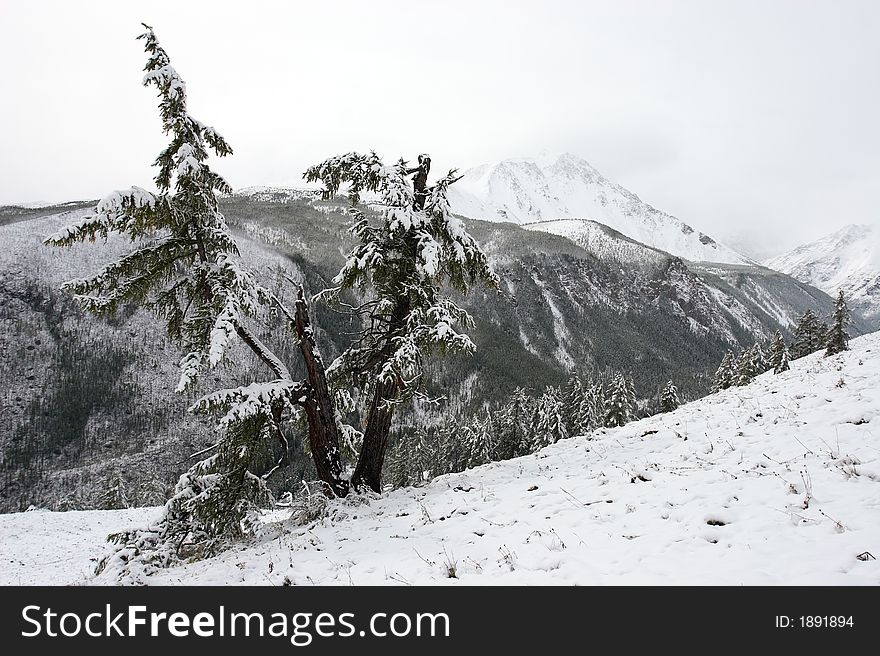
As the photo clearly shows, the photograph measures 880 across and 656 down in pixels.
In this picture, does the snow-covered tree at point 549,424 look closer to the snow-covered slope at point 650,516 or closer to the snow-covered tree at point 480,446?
the snow-covered tree at point 480,446

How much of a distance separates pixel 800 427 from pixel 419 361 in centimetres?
737

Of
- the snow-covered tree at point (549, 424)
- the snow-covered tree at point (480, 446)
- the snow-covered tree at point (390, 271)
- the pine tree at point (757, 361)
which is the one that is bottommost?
the snow-covered tree at point (480, 446)

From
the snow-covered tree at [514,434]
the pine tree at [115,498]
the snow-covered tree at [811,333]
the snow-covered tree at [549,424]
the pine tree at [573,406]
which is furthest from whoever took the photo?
the snow-covered tree at [514,434]

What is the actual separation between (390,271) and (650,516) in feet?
24.3

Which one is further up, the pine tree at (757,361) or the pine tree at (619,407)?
the pine tree at (757,361)

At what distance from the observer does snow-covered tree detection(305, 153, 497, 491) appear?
400 inches

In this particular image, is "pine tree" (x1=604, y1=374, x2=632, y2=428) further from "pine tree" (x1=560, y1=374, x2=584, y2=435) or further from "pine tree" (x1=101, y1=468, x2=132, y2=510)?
"pine tree" (x1=101, y1=468, x2=132, y2=510)

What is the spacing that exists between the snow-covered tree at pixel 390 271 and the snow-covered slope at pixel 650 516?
2371 millimetres

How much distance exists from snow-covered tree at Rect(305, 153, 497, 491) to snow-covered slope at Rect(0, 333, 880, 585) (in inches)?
93.4

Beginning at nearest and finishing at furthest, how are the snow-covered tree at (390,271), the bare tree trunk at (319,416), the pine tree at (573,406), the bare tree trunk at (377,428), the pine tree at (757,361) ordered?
the snow-covered tree at (390,271)
the bare tree trunk at (319,416)
the bare tree trunk at (377,428)
the pine tree at (573,406)
the pine tree at (757,361)

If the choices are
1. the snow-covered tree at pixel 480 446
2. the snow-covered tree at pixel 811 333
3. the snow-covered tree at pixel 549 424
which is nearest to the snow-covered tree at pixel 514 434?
the snow-covered tree at pixel 480 446

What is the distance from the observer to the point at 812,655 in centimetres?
369

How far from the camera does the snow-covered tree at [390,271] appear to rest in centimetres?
1017

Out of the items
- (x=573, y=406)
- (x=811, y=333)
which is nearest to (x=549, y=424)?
(x=573, y=406)
